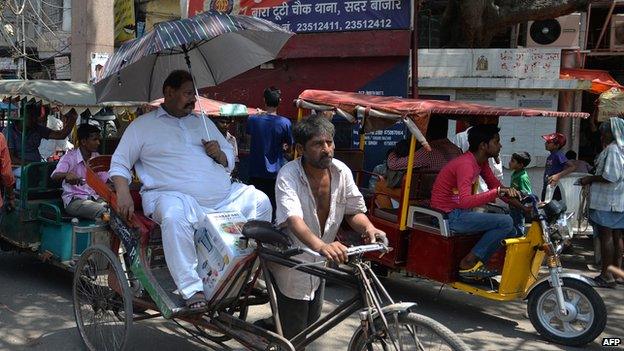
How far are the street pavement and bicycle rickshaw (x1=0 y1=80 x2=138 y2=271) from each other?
1.21 feet

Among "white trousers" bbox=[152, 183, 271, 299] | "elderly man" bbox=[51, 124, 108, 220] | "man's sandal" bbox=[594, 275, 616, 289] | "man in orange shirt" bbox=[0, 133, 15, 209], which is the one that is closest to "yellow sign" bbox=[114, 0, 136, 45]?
"elderly man" bbox=[51, 124, 108, 220]

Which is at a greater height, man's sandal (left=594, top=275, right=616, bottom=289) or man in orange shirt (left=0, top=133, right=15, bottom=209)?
man in orange shirt (left=0, top=133, right=15, bottom=209)

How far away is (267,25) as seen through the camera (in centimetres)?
454

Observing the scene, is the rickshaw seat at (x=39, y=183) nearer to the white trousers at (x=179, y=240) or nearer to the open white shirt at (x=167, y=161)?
the open white shirt at (x=167, y=161)

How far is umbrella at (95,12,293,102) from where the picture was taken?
4363 mm

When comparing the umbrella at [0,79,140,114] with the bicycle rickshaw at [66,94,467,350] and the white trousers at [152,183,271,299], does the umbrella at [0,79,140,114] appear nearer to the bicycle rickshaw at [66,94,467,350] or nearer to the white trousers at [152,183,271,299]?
the bicycle rickshaw at [66,94,467,350]

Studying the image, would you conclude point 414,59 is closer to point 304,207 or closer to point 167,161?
point 167,161

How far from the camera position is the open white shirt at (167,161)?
13.4 feet

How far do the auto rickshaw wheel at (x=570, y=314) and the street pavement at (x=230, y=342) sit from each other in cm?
10

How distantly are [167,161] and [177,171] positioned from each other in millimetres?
95

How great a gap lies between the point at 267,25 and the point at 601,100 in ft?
24.4

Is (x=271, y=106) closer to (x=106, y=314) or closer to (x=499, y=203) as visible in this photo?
(x=499, y=203)

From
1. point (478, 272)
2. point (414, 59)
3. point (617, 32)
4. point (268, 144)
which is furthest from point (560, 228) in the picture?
point (617, 32)

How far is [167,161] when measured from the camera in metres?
4.15
